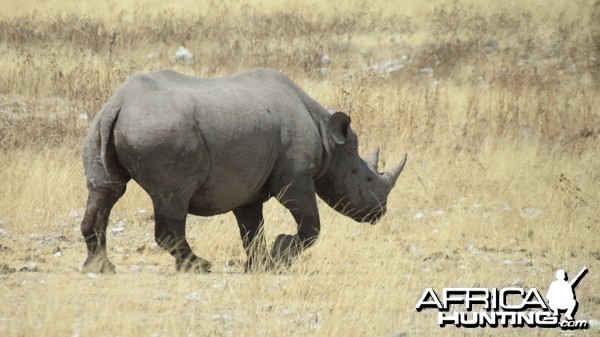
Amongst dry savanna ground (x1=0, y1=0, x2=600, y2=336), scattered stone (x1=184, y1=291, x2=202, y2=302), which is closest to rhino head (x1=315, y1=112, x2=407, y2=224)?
dry savanna ground (x1=0, y1=0, x2=600, y2=336)

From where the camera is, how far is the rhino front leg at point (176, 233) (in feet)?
27.7

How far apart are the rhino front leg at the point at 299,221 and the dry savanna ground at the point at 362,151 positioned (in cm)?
20

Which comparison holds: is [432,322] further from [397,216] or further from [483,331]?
[397,216]

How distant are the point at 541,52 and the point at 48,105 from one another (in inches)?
397

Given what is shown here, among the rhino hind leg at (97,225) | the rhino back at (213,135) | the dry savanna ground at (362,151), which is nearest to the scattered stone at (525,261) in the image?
the dry savanna ground at (362,151)

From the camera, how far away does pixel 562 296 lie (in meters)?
7.93

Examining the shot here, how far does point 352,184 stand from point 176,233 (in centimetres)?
200

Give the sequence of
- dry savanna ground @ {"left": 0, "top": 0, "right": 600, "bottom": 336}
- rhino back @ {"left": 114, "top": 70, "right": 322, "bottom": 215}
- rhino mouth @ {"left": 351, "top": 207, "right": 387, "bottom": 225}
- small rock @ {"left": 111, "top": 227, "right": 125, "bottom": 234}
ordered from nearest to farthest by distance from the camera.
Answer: dry savanna ground @ {"left": 0, "top": 0, "right": 600, "bottom": 336} → rhino back @ {"left": 114, "top": 70, "right": 322, "bottom": 215} → rhino mouth @ {"left": 351, "top": 207, "right": 387, "bottom": 225} → small rock @ {"left": 111, "top": 227, "right": 125, "bottom": 234}

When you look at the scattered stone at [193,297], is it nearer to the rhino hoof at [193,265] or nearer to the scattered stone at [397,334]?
the rhino hoof at [193,265]

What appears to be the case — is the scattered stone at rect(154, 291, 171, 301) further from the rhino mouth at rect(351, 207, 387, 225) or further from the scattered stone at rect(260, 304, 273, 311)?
the rhino mouth at rect(351, 207, 387, 225)

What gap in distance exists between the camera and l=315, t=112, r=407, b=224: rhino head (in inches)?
388

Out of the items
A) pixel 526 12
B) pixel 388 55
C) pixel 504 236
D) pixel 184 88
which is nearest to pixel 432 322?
pixel 184 88

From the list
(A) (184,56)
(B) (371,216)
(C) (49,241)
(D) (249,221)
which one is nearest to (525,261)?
(B) (371,216)

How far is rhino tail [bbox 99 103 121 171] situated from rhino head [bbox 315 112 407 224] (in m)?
2.22
